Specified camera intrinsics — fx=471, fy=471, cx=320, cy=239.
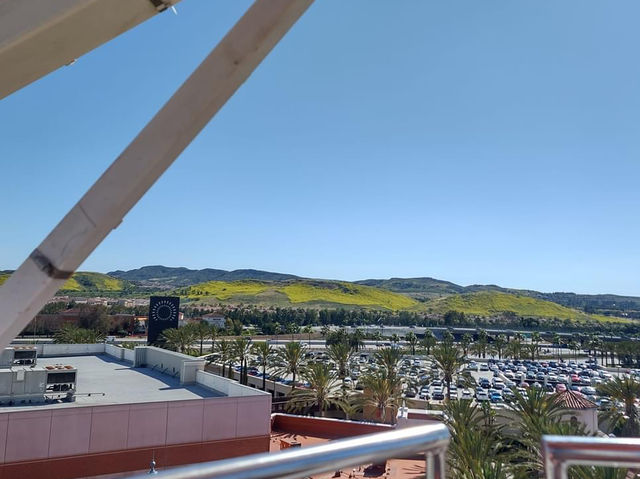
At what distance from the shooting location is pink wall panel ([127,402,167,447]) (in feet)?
46.0

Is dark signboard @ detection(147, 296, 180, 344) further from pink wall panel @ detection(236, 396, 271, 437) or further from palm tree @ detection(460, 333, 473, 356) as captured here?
pink wall panel @ detection(236, 396, 271, 437)

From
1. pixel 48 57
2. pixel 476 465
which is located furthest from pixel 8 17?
pixel 476 465

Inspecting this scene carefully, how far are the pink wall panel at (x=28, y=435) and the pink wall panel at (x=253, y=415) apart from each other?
5566 millimetres

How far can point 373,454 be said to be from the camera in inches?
49.7

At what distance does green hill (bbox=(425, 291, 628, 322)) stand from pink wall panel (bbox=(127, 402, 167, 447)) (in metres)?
125

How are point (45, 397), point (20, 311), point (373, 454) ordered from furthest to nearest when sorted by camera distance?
point (45, 397), point (20, 311), point (373, 454)

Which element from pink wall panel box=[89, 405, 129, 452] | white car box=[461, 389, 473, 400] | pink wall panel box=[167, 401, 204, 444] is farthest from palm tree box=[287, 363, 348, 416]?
white car box=[461, 389, 473, 400]

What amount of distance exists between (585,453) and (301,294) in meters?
153

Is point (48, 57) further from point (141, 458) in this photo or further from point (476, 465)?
point (141, 458)

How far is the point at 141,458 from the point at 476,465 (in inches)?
379

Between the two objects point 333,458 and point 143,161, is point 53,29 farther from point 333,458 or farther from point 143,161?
point 333,458

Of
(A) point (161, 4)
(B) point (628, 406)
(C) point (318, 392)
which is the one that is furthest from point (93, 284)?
(A) point (161, 4)

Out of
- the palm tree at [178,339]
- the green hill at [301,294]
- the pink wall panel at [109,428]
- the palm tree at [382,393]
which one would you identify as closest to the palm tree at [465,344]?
the palm tree at [382,393]

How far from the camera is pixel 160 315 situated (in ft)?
134
